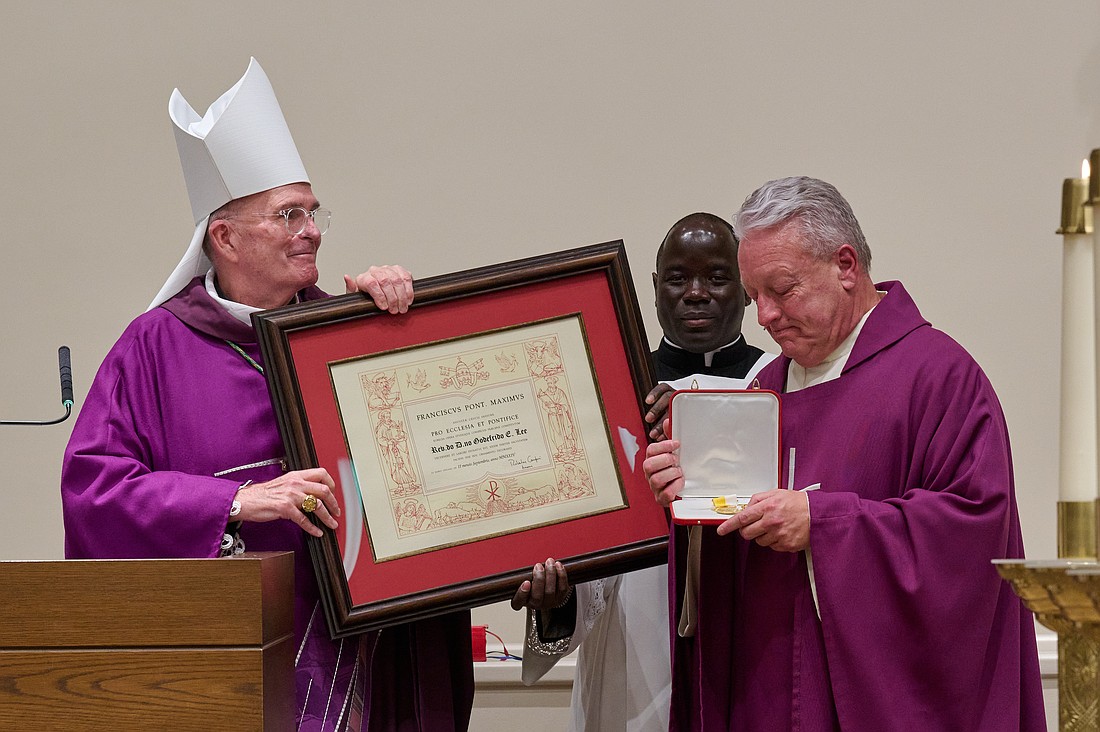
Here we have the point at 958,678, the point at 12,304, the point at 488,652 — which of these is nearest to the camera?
the point at 958,678

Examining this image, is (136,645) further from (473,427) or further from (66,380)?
(473,427)

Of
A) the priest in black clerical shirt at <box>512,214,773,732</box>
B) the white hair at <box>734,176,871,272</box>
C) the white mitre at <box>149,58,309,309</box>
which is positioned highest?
the white mitre at <box>149,58,309,309</box>

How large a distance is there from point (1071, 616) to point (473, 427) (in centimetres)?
180

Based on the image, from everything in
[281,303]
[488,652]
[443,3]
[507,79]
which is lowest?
[488,652]

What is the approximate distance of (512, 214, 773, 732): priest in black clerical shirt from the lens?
3623 mm

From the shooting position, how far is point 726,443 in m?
2.63

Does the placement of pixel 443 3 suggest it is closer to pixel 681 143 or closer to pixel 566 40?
pixel 566 40

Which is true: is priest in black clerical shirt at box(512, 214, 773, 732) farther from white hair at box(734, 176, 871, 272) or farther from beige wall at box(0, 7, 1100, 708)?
beige wall at box(0, 7, 1100, 708)

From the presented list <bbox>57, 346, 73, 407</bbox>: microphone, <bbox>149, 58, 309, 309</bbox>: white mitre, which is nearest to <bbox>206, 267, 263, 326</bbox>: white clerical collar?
<bbox>149, 58, 309, 309</bbox>: white mitre

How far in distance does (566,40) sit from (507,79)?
0.91 ft

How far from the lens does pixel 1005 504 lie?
8.23 ft

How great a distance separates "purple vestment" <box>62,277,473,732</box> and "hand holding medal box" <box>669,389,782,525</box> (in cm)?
82

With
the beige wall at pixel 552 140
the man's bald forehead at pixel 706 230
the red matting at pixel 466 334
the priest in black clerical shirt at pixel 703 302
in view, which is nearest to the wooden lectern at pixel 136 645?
the red matting at pixel 466 334

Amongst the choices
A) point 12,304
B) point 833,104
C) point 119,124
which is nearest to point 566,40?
point 833,104
